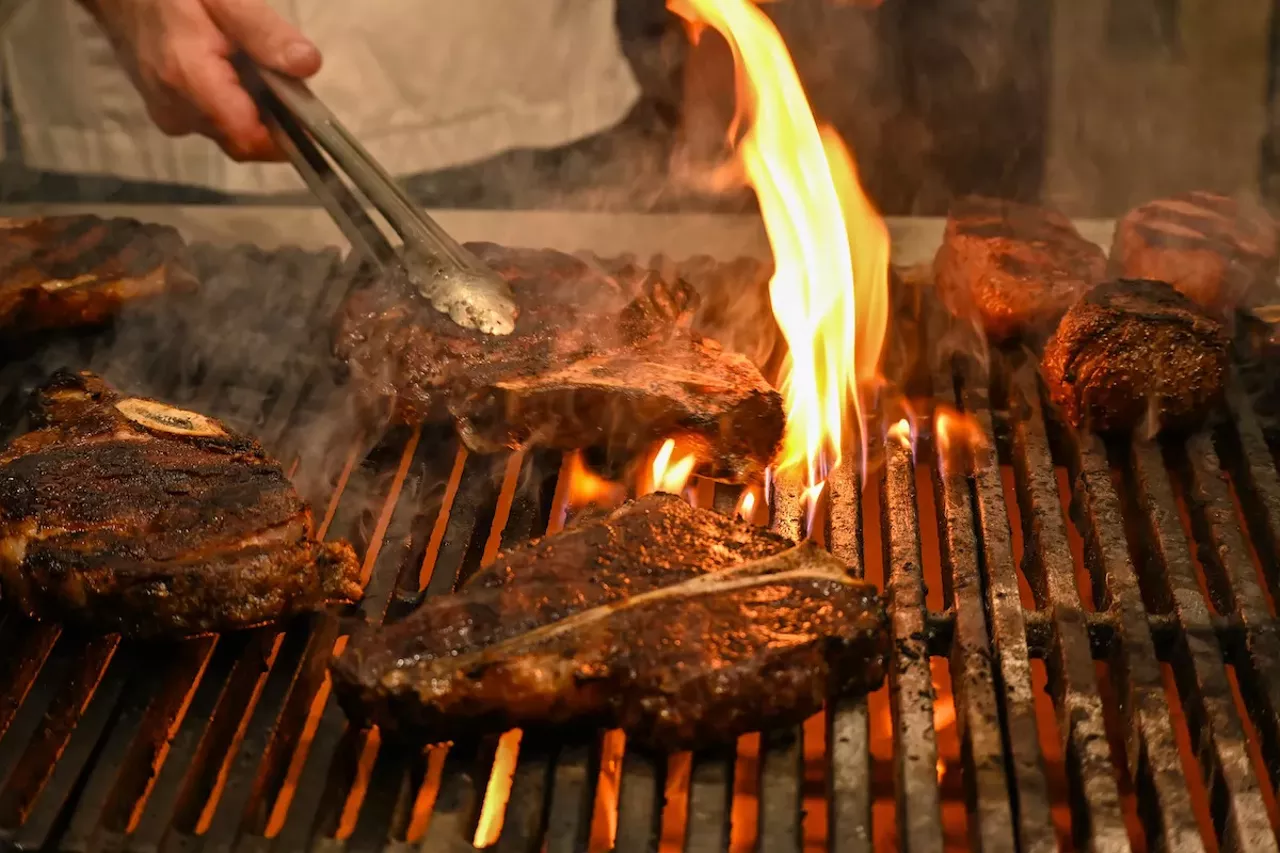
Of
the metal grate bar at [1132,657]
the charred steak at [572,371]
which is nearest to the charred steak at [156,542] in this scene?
the charred steak at [572,371]

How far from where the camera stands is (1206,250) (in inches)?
127

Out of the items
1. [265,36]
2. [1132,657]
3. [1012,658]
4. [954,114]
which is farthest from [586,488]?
[954,114]

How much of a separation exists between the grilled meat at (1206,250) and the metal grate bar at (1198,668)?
65 centimetres

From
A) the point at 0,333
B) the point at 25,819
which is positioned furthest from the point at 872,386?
the point at 0,333

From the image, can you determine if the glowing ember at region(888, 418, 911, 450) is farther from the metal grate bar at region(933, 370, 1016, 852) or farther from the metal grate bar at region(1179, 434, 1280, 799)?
the metal grate bar at region(1179, 434, 1280, 799)

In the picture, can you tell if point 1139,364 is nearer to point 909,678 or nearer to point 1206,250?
point 1206,250

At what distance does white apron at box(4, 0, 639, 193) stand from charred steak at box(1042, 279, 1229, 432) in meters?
1.87

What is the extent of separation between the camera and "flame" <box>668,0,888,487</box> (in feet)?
9.84

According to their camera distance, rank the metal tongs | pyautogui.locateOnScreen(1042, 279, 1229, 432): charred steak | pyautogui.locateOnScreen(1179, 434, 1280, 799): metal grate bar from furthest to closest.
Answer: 1. the metal tongs
2. pyautogui.locateOnScreen(1042, 279, 1229, 432): charred steak
3. pyautogui.locateOnScreen(1179, 434, 1280, 799): metal grate bar

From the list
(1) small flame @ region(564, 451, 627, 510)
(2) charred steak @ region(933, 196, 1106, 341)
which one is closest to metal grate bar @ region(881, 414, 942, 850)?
(1) small flame @ region(564, 451, 627, 510)

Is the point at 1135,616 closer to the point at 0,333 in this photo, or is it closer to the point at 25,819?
the point at 25,819

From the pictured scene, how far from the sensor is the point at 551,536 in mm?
2223

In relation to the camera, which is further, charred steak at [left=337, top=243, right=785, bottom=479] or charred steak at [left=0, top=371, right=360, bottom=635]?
charred steak at [left=337, top=243, right=785, bottom=479]

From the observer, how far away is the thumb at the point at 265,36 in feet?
10.3
